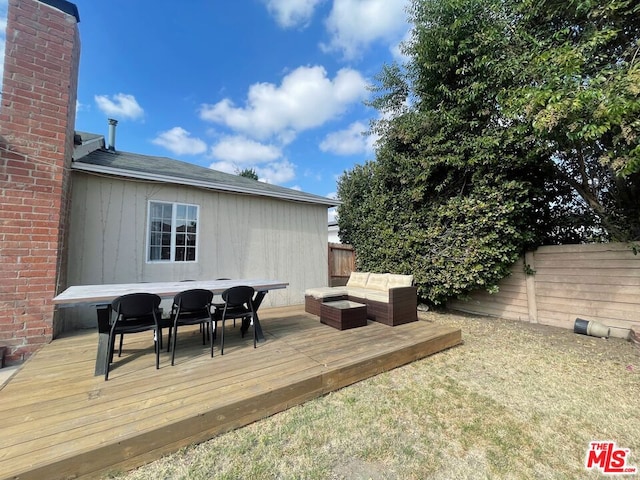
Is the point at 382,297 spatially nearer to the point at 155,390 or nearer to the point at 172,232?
the point at 155,390

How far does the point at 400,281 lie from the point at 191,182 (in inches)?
189

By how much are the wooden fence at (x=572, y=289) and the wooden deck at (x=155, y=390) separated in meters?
3.05

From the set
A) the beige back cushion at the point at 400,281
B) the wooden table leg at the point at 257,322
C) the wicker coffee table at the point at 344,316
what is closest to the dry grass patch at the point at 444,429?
the wicker coffee table at the point at 344,316

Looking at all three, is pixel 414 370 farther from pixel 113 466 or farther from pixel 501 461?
pixel 113 466

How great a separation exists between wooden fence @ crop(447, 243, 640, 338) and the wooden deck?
9.99 ft

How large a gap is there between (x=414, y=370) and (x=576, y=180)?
5.31 metres

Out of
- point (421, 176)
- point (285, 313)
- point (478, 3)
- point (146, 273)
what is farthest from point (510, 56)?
point (146, 273)

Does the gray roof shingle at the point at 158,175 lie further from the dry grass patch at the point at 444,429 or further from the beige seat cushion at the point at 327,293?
the dry grass patch at the point at 444,429

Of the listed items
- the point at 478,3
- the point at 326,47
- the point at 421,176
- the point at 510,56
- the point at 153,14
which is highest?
the point at 326,47

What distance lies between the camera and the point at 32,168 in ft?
11.4

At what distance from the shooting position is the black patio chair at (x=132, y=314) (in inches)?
105

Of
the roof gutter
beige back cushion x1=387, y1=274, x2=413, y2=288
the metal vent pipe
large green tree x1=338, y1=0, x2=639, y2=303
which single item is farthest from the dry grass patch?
the metal vent pipe

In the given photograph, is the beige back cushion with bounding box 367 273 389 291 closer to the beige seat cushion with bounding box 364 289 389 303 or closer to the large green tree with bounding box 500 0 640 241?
the beige seat cushion with bounding box 364 289 389 303

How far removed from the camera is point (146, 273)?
498cm
